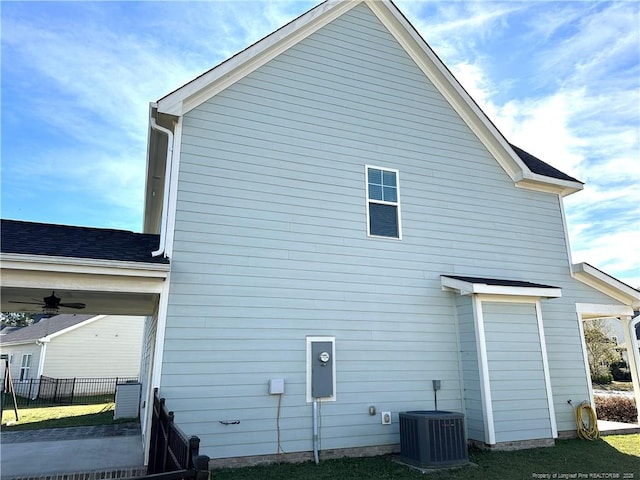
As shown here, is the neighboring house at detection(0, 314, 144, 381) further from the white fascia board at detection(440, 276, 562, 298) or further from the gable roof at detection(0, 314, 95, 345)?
the white fascia board at detection(440, 276, 562, 298)

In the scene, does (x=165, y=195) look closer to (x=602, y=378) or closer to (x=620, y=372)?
(x=602, y=378)

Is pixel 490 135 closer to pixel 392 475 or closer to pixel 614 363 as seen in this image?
pixel 392 475


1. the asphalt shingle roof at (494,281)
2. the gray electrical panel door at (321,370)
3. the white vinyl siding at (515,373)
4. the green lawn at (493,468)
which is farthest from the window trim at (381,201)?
the green lawn at (493,468)

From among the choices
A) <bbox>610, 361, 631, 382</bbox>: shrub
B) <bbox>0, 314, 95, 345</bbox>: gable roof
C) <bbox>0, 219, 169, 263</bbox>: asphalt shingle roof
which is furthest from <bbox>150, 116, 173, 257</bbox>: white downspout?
<bbox>610, 361, 631, 382</bbox>: shrub

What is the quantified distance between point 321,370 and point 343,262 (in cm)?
182

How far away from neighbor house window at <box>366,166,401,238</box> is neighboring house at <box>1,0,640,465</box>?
34 millimetres

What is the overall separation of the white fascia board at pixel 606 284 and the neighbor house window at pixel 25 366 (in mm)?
26598

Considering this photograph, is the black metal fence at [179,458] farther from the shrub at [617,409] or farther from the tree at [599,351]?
the tree at [599,351]

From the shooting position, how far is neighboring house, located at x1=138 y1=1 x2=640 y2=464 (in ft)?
19.4

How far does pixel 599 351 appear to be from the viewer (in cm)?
2047

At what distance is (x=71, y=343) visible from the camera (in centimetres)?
2089

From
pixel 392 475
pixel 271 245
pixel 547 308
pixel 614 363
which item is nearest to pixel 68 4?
pixel 271 245

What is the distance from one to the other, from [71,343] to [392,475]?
21.1 m

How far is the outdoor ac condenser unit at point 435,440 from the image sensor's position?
223 inches
